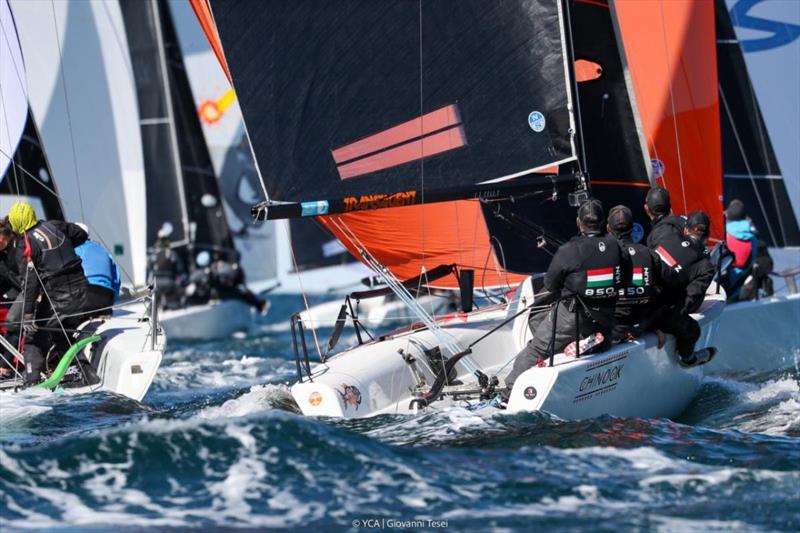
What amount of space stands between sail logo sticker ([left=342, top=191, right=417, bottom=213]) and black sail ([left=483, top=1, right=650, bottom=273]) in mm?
1210

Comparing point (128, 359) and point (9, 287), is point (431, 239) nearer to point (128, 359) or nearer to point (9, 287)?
point (128, 359)

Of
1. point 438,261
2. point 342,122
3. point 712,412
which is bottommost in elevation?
point 712,412

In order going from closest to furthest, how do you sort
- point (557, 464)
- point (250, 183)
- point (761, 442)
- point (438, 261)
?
point (557, 464), point (761, 442), point (438, 261), point (250, 183)

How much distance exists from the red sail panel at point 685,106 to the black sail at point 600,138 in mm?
869

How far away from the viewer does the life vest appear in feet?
33.3

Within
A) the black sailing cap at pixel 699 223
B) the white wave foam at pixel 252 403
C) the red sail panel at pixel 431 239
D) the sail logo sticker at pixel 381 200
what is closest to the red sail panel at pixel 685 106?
the red sail panel at pixel 431 239

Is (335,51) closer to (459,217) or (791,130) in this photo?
(459,217)

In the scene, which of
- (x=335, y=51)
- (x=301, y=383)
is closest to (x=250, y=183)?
(x=335, y=51)

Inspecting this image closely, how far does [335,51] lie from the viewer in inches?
305

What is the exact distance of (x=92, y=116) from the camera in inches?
570

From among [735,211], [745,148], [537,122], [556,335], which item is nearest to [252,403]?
[556,335]

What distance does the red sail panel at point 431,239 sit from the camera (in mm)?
8891

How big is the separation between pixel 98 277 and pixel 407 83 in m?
2.52

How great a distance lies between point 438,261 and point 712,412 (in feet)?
8.96
